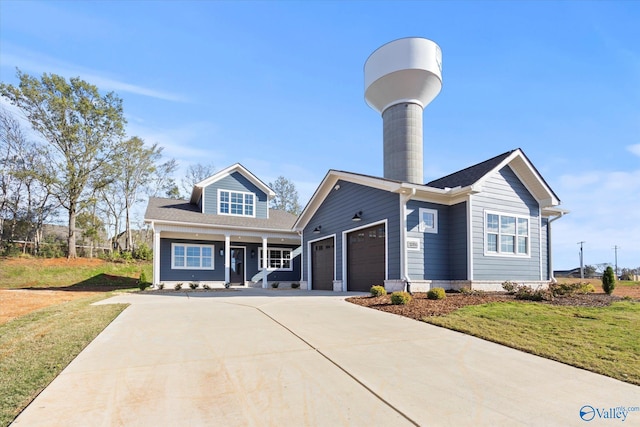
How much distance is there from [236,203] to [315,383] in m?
18.2

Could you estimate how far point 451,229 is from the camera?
1238 cm

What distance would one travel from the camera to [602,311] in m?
7.73

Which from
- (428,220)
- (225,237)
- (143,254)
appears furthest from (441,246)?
(143,254)

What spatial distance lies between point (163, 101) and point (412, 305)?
1240 centimetres

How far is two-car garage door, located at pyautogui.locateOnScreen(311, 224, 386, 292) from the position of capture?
12.7 meters

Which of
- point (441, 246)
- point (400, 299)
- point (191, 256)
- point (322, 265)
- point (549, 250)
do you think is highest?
point (441, 246)

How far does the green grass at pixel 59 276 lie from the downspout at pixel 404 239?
1678 centimetres

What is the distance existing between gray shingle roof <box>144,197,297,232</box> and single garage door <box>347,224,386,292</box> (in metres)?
6.21

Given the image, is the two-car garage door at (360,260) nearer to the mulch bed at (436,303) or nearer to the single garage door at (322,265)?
the single garage door at (322,265)

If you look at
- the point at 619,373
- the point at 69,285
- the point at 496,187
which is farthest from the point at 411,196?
the point at 69,285

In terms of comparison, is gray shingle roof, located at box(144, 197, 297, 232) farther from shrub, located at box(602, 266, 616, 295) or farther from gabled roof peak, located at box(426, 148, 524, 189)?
shrub, located at box(602, 266, 616, 295)

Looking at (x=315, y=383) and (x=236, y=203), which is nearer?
(x=315, y=383)

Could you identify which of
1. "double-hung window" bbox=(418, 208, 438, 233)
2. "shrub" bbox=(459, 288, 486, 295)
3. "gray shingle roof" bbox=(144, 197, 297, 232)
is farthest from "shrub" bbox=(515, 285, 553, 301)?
"gray shingle roof" bbox=(144, 197, 297, 232)

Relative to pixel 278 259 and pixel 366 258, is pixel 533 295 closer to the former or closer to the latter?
pixel 366 258
